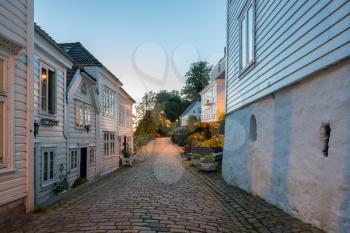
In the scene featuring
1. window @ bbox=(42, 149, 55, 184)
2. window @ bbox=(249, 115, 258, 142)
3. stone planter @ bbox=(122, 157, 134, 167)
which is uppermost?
window @ bbox=(249, 115, 258, 142)

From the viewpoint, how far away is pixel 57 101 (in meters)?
12.9

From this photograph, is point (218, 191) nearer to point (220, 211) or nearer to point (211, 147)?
point (220, 211)

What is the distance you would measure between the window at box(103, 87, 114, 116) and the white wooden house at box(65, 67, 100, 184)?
2.13m

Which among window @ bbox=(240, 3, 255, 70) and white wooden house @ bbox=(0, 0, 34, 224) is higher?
window @ bbox=(240, 3, 255, 70)

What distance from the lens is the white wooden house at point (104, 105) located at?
1964 centimetres

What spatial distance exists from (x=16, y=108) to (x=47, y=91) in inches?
203

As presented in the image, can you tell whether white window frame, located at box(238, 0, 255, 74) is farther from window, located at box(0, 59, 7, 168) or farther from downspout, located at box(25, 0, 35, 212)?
window, located at box(0, 59, 7, 168)

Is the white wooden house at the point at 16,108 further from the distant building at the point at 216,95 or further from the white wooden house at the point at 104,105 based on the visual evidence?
the distant building at the point at 216,95

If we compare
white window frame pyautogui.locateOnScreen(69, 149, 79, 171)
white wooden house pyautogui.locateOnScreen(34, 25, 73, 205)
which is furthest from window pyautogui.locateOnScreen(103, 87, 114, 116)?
white wooden house pyautogui.locateOnScreen(34, 25, 73, 205)

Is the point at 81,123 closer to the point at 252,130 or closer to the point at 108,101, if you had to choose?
the point at 108,101

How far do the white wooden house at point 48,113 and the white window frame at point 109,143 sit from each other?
320 inches

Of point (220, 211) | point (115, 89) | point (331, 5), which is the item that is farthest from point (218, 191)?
point (115, 89)

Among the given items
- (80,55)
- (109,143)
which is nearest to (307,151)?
(80,55)

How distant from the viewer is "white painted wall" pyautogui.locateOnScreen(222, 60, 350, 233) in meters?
5.15
